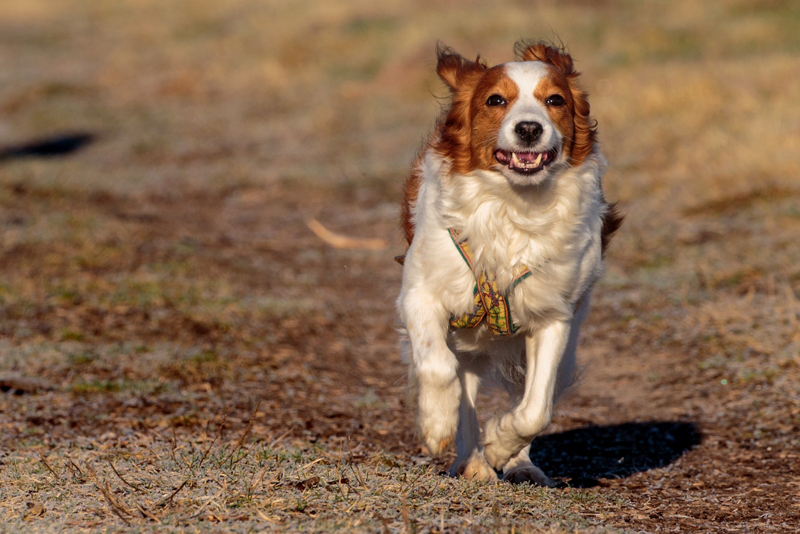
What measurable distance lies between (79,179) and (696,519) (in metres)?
11.8

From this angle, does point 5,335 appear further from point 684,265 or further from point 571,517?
point 684,265

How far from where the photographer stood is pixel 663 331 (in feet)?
25.3

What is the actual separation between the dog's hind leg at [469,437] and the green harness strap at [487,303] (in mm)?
469

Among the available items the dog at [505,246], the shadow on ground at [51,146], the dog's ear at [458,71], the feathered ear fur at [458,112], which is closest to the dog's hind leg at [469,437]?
the dog at [505,246]

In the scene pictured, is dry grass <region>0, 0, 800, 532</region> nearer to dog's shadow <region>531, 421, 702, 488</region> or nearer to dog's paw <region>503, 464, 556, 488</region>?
dog's shadow <region>531, 421, 702, 488</region>

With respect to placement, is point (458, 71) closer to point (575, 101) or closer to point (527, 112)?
point (575, 101)

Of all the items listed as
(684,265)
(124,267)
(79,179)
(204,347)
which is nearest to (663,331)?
(684,265)

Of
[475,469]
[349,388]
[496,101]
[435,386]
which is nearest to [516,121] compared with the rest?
[496,101]

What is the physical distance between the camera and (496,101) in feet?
14.4

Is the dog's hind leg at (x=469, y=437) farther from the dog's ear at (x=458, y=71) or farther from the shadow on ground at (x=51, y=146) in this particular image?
the shadow on ground at (x=51, y=146)

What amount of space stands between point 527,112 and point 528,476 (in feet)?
6.09

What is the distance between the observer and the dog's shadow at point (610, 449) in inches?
207

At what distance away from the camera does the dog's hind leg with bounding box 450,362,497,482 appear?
4633 mm

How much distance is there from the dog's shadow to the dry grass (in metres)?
0.12
